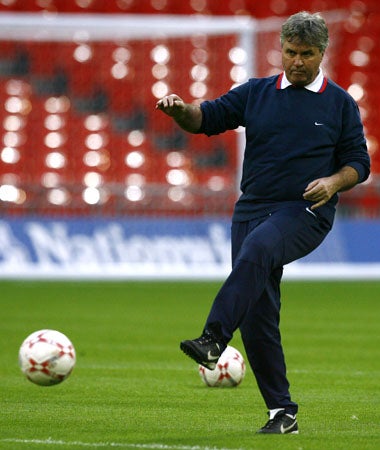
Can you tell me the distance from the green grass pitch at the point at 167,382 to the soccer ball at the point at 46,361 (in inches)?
5.7

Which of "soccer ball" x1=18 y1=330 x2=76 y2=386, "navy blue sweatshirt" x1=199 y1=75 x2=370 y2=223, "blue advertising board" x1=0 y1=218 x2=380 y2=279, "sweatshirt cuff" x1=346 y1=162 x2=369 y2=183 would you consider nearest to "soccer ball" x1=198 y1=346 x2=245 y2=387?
"soccer ball" x1=18 y1=330 x2=76 y2=386

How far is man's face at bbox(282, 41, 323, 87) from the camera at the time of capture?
5715mm

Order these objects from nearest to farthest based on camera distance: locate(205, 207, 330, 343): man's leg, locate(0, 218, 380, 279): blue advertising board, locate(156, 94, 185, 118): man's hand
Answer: locate(205, 207, 330, 343): man's leg, locate(156, 94, 185, 118): man's hand, locate(0, 218, 380, 279): blue advertising board

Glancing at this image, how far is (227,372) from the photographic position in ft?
27.0

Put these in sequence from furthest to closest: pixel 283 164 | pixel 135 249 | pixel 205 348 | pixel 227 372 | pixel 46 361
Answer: pixel 135 249
pixel 227 372
pixel 46 361
pixel 283 164
pixel 205 348

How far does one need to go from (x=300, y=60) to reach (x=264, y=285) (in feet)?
3.52

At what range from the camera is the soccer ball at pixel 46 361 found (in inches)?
296

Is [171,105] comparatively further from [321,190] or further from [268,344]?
[268,344]

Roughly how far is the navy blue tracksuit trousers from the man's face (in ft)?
2.06

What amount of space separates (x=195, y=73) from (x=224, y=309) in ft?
58.0

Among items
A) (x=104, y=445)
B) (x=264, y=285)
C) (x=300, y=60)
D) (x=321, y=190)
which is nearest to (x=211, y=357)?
(x=264, y=285)

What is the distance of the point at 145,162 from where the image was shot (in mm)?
23000

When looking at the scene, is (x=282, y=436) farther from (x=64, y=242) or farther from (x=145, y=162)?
(x=145, y=162)

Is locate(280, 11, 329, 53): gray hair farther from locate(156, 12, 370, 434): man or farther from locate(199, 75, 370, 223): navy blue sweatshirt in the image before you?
locate(199, 75, 370, 223): navy blue sweatshirt
